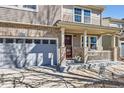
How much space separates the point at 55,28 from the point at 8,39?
12.1 feet

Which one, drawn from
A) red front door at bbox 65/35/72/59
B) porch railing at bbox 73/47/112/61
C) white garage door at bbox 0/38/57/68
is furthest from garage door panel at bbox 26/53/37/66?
red front door at bbox 65/35/72/59

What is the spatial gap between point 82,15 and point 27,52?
23.4 ft

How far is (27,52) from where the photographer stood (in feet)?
47.6

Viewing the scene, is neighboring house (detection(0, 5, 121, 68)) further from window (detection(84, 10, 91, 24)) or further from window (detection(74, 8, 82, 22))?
window (detection(84, 10, 91, 24))

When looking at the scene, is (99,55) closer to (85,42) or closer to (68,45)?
(85,42)

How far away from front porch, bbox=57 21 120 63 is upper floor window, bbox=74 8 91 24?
1.25 metres

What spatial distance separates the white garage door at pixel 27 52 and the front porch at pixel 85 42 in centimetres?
135

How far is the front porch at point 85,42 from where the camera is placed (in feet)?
52.7

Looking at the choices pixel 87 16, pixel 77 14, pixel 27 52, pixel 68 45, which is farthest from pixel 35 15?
pixel 87 16

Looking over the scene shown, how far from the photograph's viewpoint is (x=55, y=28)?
609 inches

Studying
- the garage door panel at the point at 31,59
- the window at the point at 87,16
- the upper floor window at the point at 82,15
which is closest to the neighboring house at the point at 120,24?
the window at the point at 87,16

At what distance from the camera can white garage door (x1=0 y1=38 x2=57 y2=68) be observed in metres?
13.7

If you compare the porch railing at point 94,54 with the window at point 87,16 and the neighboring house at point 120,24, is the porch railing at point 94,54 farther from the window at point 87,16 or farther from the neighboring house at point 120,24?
the neighboring house at point 120,24
